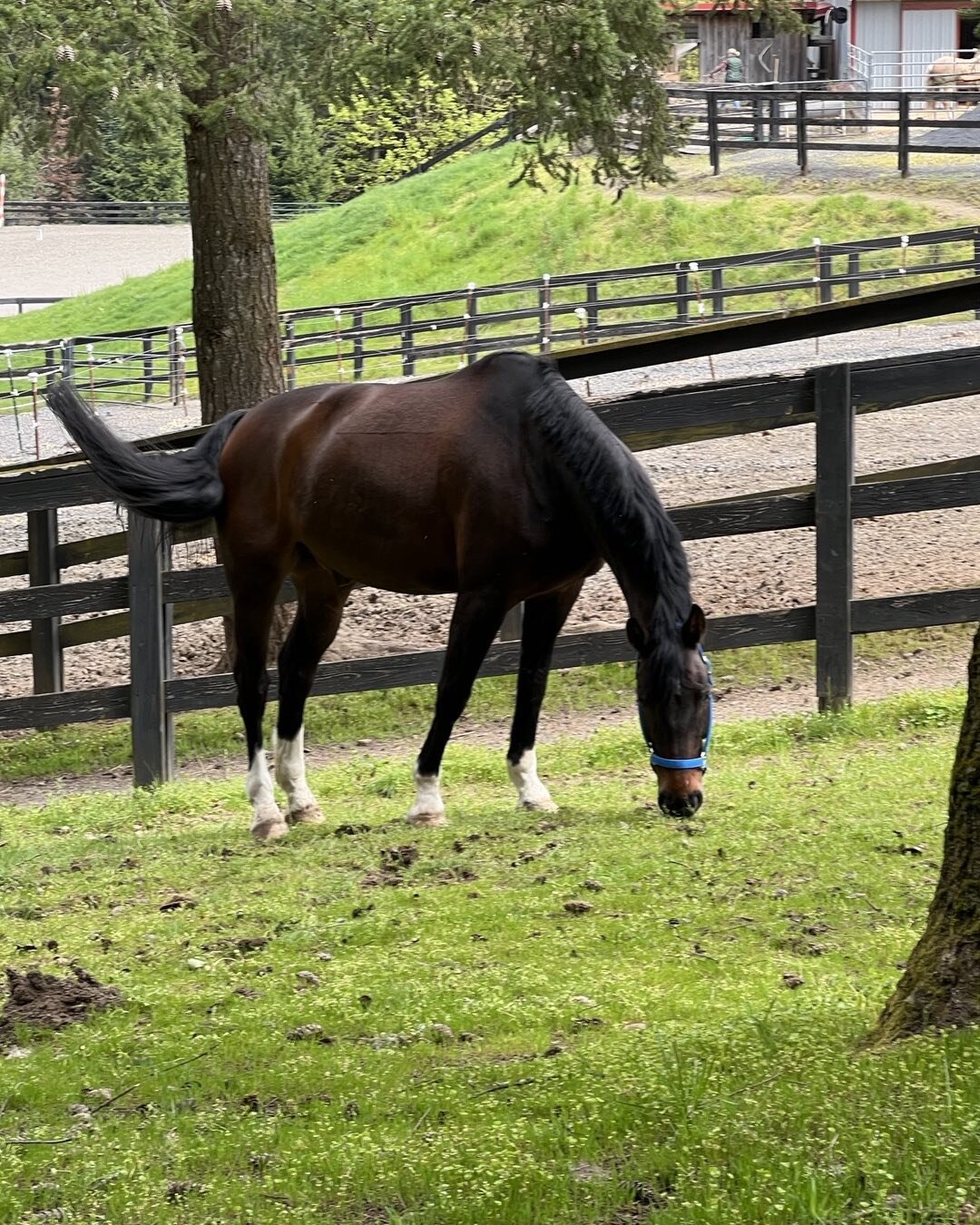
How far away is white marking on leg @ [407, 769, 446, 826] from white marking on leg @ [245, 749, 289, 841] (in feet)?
2.14

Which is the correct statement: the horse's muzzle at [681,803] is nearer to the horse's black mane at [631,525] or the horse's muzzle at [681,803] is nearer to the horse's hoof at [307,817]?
the horse's black mane at [631,525]

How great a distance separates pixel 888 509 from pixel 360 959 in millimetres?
4612

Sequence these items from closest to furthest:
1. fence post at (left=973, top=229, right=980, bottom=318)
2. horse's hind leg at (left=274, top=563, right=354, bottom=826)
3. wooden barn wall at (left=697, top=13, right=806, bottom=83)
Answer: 1. horse's hind leg at (left=274, top=563, right=354, bottom=826)
2. fence post at (left=973, top=229, right=980, bottom=318)
3. wooden barn wall at (left=697, top=13, right=806, bottom=83)

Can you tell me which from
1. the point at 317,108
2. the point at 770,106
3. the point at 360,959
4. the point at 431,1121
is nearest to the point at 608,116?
the point at 317,108

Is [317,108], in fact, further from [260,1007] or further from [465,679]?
[260,1007]

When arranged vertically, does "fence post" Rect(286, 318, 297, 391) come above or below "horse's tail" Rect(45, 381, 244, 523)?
below

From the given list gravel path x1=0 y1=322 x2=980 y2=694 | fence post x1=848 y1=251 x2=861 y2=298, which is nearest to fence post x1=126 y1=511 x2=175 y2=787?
gravel path x1=0 y1=322 x2=980 y2=694

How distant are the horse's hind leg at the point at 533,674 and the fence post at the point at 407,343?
18.4 metres

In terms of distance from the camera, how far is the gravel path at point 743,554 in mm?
11773

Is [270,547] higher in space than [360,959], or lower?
higher

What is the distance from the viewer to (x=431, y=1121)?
329cm

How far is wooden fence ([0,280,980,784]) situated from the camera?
323 inches

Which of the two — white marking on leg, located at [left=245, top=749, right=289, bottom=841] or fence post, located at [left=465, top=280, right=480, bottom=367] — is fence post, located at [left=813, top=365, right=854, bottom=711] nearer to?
white marking on leg, located at [left=245, top=749, right=289, bottom=841]

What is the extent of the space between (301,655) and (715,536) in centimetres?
219
